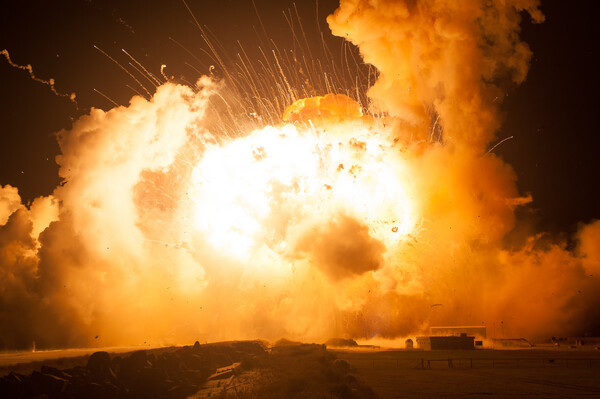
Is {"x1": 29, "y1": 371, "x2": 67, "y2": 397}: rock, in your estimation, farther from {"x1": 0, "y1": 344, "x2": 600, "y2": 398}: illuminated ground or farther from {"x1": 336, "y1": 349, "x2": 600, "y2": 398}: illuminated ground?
{"x1": 336, "y1": 349, "x2": 600, "y2": 398}: illuminated ground

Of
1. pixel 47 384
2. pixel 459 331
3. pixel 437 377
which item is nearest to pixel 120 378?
pixel 47 384

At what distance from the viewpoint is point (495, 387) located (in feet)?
103

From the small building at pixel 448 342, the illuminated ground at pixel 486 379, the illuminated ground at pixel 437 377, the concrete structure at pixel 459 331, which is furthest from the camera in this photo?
the concrete structure at pixel 459 331

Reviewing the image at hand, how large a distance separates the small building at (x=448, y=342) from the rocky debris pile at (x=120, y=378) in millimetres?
Result: 43293

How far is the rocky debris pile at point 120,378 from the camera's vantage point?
20344 mm

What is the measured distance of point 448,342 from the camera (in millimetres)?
72875

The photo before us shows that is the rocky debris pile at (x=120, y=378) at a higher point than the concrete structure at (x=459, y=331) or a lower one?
lower

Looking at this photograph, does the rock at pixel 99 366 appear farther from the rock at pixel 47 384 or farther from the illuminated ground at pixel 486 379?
the illuminated ground at pixel 486 379

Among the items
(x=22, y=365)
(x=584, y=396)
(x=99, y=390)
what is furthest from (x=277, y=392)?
(x=584, y=396)

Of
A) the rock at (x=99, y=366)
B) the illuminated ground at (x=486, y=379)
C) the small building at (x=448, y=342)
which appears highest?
the small building at (x=448, y=342)

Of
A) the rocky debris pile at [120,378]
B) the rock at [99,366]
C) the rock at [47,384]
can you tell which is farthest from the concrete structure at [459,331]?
the rock at [47,384]

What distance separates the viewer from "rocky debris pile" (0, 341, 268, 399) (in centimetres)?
2034

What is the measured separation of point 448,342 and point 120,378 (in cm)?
5883

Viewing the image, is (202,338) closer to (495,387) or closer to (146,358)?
(146,358)
